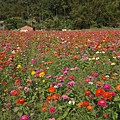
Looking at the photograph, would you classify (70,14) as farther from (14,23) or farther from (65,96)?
(65,96)

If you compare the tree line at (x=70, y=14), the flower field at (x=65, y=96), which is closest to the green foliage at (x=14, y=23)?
the tree line at (x=70, y=14)

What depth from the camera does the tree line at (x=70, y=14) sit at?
151 ft

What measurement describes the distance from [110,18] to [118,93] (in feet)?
159

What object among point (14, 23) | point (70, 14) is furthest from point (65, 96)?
point (70, 14)

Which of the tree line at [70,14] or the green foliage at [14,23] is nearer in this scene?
the tree line at [70,14]

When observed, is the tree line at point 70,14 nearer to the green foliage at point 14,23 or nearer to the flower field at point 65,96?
the green foliage at point 14,23

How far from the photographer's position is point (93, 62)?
316 centimetres

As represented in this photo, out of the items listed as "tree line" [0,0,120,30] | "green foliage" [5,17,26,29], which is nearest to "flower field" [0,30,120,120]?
"tree line" [0,0,120,30]

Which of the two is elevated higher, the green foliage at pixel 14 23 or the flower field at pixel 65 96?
the flower field at pixel 65 96

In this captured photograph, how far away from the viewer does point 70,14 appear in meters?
50.8

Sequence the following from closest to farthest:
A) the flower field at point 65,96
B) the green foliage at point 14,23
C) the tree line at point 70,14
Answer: the flower field at point 65,96 < the tree line at point 70,14 < the green foliage at point 14,23

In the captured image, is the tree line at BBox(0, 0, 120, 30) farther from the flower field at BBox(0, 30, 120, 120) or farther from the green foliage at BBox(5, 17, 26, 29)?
the flower field at BBox(0, 30, 120, 120)

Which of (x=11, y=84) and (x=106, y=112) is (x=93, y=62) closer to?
(x=11, y=84)

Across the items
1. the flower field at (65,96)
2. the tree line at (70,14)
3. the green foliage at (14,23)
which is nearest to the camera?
the flower field at (65,96)
